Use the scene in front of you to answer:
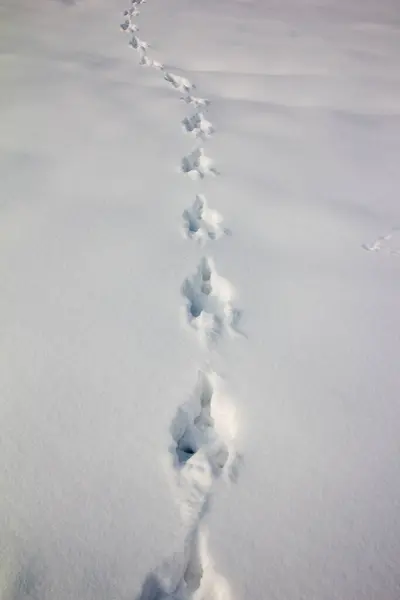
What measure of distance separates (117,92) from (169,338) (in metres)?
2.77

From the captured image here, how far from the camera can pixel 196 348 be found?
1751 mm

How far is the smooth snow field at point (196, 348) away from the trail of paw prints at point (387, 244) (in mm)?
14

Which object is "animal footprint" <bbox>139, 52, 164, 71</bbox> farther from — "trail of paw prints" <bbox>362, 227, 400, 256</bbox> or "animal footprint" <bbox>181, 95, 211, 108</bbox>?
"trail of paw prints" <bbox>362, 227, 400, 256</bbox>

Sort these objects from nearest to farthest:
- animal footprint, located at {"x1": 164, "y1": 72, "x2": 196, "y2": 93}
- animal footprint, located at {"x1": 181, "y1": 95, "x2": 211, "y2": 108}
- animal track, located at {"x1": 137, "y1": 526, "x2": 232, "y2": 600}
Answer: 1. animal track, located at {"x1": 137, "y1": 526, "x2": 232, "y2": 600}
2. animal footprint, located at {"x1": 181, "y1": 95, "x2": 211, "y2": 108}
3. animal footprint, located at {"x1": 164, "y1": 72, "x2": 196, "y2": 93}

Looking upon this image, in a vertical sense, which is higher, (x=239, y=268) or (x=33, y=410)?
(x=239, y=268)

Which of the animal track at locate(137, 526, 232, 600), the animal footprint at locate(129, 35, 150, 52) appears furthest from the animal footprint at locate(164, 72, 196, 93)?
the animal track at locate(137, 526, 232, 600)

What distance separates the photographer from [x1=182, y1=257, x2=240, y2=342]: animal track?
183cm

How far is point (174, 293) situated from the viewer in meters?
1.96

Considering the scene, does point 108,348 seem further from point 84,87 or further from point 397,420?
point 84,87

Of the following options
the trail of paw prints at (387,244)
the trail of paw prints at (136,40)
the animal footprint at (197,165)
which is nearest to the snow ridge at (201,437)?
the animal footprint at (197,165)

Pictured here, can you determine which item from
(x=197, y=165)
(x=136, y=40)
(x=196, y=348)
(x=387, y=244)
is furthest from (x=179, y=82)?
Result: (x=196, y=348)

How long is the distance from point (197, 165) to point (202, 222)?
68cm

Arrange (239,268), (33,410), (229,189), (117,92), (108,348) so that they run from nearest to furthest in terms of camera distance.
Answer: (33,410) < (108,348) < (239,268) < (229,189) < (117,92)

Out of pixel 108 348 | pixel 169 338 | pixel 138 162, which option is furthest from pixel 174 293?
pixel 138 162
